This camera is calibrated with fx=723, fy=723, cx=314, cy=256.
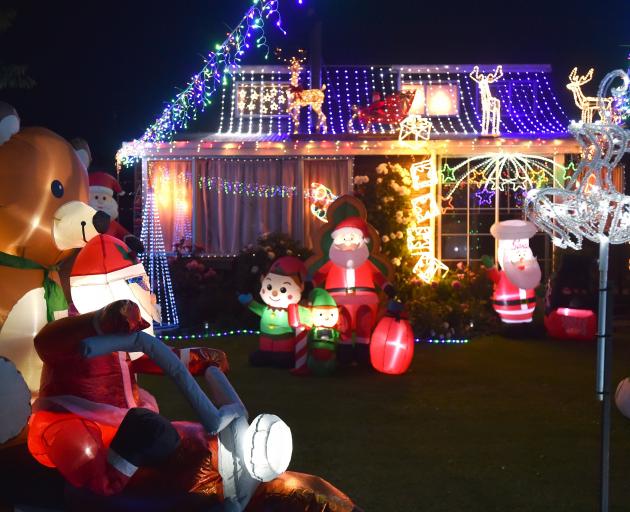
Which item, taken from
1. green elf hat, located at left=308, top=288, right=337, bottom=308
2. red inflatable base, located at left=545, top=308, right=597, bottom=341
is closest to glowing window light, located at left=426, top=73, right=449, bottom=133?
red inflatable base, located at left=545, top=308, right=597, bottom=341

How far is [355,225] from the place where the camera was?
815cm

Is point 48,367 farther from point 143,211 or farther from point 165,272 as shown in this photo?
point 143,211

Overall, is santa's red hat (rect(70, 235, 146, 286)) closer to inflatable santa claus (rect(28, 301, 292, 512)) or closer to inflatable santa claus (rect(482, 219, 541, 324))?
inflatable santa claus (rect(28, 301, 292, 512))

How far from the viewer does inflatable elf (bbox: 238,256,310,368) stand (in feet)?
26.5

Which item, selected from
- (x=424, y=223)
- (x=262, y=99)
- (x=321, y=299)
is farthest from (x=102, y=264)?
(x=262, y=99)

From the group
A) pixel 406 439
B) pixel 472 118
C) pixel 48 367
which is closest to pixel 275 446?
pixel 48 367

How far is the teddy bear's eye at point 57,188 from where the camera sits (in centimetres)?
430

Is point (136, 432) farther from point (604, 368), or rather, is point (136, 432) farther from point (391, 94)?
point (391, 94)

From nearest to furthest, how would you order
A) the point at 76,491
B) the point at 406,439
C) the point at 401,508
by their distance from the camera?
the point at 76,491
the point at 401,508
the point at 406,439

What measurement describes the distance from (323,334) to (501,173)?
21.7ft

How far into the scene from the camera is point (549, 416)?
6355mm

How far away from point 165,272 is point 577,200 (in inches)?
333

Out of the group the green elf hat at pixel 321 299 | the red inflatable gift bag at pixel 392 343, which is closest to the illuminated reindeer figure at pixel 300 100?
→ the green elf hat at pixel 321 299

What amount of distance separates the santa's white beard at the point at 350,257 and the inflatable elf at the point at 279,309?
0.44 m
